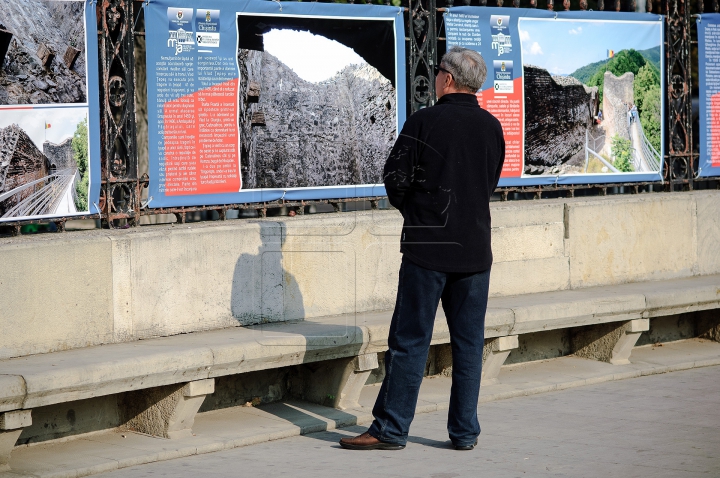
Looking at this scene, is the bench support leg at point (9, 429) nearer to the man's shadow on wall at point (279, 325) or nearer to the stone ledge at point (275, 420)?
the stone ledge at point (275, 420)

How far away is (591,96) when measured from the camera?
26.6ft

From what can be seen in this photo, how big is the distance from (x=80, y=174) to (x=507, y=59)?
3257 millimetres

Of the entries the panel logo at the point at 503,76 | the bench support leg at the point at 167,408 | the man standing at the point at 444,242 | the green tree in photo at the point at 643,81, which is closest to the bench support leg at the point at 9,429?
the bench support leg at the point at 167,408

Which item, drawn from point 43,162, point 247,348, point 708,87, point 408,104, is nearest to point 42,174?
point 43,162

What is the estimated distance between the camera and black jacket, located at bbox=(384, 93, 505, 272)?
17.1 ft

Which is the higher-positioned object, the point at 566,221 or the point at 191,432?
the point at 566,221

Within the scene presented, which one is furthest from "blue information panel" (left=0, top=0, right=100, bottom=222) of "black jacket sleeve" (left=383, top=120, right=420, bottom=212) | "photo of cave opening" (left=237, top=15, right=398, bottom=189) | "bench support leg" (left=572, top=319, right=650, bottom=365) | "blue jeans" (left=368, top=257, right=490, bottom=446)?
"bench support leg" (left=572, top=319, right=650, bottom=365)

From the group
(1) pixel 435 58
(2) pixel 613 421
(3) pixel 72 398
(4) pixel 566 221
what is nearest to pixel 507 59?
(1) pixel 435 58

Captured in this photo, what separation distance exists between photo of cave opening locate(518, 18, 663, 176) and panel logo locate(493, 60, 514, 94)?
147mm

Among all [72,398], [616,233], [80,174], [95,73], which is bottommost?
[72,398]

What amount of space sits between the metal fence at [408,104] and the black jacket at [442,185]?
5.13 ft

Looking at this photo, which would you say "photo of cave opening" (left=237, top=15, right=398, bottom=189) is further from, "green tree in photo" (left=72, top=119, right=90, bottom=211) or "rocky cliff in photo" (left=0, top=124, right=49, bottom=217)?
"rocky cliff in photo" (left=0, top=124, right=49, bottom=217)

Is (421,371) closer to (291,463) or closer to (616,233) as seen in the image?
(291,463)

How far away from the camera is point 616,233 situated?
800 centimetres
